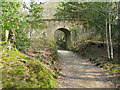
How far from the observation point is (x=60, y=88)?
17.1ft

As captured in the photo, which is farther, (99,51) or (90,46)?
(90,46)

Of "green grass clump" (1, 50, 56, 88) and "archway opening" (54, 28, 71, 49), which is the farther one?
"archway opening" (54, 28, 71, 49)

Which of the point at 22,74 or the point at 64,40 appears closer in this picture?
the point at 22,74

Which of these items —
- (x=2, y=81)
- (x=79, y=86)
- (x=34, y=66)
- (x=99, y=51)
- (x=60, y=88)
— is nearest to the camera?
(x=2, y=81)

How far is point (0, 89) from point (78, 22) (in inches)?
698

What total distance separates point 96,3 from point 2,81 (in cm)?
1038

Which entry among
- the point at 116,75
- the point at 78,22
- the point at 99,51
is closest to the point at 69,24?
the point at 78,22

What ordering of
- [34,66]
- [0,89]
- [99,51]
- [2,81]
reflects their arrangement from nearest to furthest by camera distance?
[0,89]
[2,81]
[34,66]
[99,51]

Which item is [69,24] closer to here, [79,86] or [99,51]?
[99,51]

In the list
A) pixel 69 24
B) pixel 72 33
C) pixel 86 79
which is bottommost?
pixel 86 79

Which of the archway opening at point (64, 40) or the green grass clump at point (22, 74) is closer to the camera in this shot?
the green grass clump at point (22, 74)

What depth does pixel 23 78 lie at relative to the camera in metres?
3.91

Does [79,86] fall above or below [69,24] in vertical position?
below

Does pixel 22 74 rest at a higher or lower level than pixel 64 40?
lower
